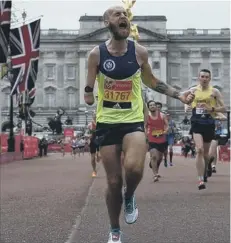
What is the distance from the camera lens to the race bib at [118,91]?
624 centimetres

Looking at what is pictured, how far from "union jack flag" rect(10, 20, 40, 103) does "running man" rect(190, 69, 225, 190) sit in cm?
1898

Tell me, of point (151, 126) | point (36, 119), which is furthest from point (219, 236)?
point (36, 119)

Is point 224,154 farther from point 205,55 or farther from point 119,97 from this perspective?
point 205,55

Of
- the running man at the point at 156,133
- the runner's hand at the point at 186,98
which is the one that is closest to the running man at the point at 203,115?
the running man at the point at 156,133

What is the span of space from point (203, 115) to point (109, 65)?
5.91m

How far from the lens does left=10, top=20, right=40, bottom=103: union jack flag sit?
98.9ft

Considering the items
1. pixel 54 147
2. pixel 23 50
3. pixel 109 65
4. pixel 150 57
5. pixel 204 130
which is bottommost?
pixel 54 147

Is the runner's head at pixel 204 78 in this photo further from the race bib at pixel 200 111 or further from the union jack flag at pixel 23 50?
the union jack flag at pixel 23 50

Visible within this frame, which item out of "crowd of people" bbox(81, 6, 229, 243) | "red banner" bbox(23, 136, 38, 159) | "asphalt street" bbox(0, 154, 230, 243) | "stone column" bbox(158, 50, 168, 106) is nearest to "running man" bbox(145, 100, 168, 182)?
"asphalt street" bbox(0, 154, 230, 243)

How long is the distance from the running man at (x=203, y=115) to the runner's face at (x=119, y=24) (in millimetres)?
5499

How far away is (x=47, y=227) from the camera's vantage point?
789 centimetres

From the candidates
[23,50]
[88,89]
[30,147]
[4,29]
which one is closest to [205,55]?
[30,147]

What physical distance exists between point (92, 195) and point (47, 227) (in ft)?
13.1

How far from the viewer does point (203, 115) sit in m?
11.9
